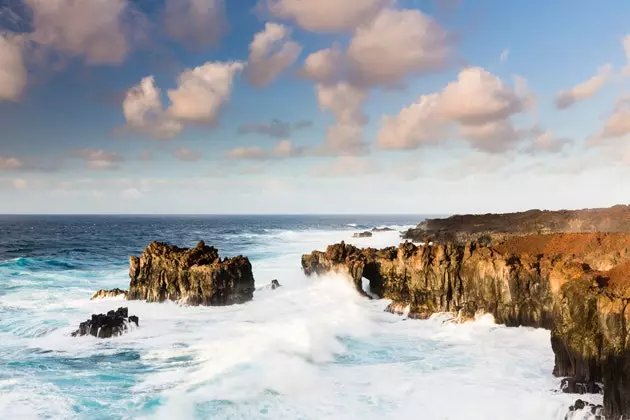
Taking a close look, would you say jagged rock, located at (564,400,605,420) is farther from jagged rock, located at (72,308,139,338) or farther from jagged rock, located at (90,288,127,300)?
jagged rock, located at (90,288,127,300)

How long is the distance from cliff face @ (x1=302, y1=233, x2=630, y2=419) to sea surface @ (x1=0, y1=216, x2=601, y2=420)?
1.38m

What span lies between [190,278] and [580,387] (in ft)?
78.9

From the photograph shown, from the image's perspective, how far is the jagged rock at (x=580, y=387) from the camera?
15.4m

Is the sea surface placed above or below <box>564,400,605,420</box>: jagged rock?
below

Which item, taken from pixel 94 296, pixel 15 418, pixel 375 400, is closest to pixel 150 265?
pixel 94 296

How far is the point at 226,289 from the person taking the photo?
31719 millimetres

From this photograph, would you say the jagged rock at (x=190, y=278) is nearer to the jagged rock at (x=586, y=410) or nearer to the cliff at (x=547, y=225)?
the jagged rock at (x=586, y=410)

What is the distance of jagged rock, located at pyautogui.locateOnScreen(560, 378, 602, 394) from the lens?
1543 centimetres

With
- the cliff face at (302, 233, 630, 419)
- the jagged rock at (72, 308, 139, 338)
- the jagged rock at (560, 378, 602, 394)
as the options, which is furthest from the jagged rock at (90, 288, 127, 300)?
the jagged rock at (560, 378, 602, 394)

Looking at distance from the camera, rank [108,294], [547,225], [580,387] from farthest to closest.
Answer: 1. [547,225]
2. [108,294]
3. [580,387]

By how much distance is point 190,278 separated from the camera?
3181cm

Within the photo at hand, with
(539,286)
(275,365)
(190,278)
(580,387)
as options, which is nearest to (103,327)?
(190,278)

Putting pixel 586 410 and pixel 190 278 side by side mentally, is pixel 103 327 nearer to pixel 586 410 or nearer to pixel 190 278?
pixel 190 278

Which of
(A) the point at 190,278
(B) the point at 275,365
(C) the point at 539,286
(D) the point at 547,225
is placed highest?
(D) the point at 547,225
